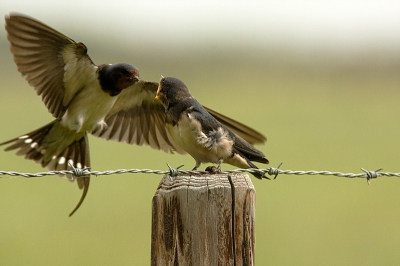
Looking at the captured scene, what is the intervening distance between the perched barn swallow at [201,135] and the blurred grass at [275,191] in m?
5.57

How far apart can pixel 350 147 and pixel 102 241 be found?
1240 centimetres

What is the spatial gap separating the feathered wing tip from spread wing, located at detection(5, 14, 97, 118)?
1.08ft

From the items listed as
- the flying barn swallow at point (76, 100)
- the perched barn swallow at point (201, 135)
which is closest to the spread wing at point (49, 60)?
the flying barn swallow at point (76, 100)

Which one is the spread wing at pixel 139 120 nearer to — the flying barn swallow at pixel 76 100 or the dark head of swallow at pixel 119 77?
the flying barn swallow at pixel 76 100

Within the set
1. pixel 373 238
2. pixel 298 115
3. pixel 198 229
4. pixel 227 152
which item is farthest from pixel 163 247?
pixel 298 115

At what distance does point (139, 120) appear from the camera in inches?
271

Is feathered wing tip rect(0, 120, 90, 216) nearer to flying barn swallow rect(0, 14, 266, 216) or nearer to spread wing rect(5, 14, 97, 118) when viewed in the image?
flying barn swallow rect(0, 14, 266, 216)

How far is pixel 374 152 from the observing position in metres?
20.9

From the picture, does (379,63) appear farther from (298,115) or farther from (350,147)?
(350,147)

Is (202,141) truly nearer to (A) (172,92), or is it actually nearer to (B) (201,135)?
(B) (201,135)

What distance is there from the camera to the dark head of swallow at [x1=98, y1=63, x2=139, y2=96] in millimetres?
6430

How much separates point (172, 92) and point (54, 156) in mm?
2240

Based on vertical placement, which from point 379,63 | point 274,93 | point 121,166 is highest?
point 379,63

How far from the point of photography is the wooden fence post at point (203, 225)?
3453 mm
